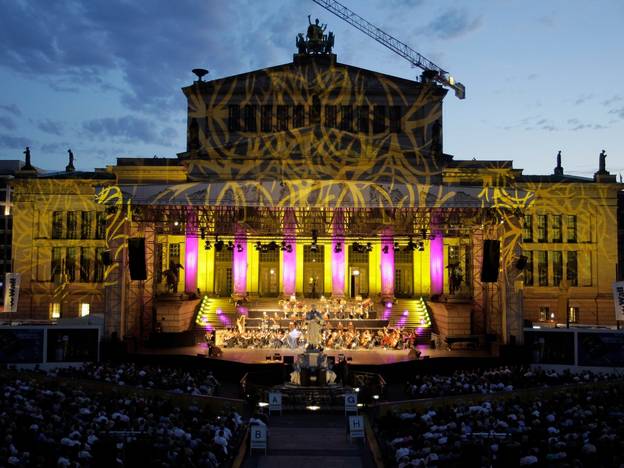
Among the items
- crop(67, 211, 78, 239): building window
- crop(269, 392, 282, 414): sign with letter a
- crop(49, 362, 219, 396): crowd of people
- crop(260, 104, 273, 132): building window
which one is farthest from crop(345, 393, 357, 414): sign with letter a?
crop(67, 211, 78, 239): building window

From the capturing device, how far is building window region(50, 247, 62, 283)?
51531 mm

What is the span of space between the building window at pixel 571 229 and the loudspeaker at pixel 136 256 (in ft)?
103

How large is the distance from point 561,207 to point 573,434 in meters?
37.8

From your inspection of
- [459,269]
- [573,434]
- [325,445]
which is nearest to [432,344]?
[459,269]

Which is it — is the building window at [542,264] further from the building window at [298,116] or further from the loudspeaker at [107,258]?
A: the loudspeaker at [107,258]

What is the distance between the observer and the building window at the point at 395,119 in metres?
49.2

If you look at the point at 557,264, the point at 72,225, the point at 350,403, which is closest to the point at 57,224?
the point at 72,225

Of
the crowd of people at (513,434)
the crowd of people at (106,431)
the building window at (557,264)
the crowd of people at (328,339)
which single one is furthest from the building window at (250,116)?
the crowd of people at (513,434)

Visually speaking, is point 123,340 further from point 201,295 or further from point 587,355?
point 587,355

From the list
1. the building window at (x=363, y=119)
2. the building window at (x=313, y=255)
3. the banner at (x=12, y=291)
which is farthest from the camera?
the building window at (x=363, y=119)

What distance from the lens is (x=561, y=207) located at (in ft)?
170

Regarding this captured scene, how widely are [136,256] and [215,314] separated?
1018 cm

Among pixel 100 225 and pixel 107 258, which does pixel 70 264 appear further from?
pixel 107 258

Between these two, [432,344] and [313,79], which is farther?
[313,79]
